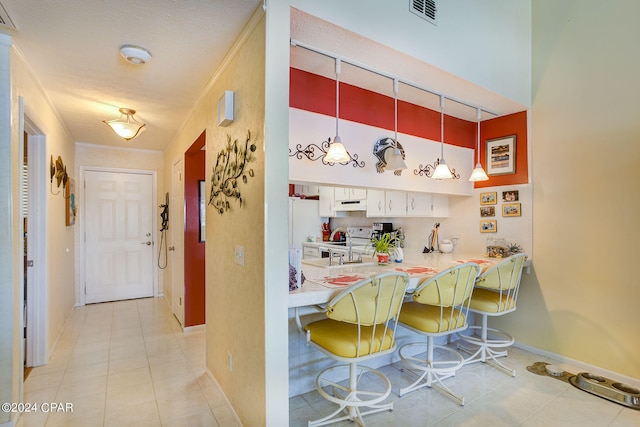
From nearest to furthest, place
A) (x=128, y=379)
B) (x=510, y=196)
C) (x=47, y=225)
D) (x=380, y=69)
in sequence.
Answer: (x=380, y=69)
(x=128, y=379)
(x=47, y=225)
(x=510, y=196)

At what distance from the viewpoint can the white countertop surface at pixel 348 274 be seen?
1862mm

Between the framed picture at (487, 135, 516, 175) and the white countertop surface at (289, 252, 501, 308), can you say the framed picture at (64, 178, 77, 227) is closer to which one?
the white countertop surface at (289, 252, 501, 308)

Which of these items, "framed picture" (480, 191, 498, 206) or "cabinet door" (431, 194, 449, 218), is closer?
"framed picture" (480, 191, 498, 206)

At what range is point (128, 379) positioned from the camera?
263 centimetres

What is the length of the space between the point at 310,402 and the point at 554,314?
245 cm

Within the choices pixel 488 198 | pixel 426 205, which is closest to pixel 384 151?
pixel 426 205

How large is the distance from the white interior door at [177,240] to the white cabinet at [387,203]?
92.1 inches

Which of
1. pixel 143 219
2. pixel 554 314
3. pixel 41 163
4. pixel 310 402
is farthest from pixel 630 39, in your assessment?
pixel 143 219

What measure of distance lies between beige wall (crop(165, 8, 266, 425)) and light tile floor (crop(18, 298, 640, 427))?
31 centimetres

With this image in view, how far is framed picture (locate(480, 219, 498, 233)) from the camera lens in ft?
11.4

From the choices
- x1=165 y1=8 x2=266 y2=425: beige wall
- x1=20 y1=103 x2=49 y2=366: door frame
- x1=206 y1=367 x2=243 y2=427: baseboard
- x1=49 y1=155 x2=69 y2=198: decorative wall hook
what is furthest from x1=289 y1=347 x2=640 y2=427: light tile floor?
x1=49 y1=155 x2=69 y2=198: decorative wall hook

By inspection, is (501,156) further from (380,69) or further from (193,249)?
(193,249)

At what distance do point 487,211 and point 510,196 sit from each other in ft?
0.94

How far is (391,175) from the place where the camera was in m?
2.96
